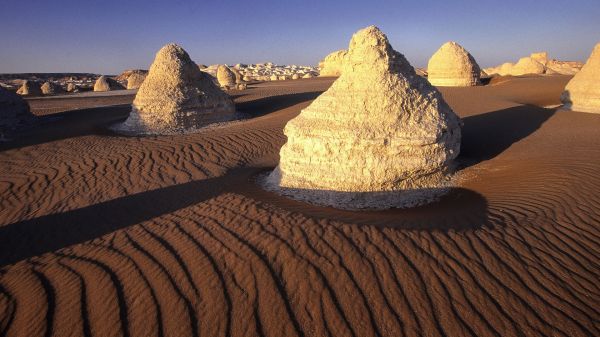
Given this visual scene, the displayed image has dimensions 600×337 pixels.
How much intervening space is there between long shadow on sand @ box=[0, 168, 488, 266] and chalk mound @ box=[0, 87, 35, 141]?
10.0 meters

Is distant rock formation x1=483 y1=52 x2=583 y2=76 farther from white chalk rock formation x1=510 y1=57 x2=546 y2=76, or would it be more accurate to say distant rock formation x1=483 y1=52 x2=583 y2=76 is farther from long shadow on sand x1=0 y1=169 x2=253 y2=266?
long shadow on sand x1=0 y1=169 x2=253 y2=266

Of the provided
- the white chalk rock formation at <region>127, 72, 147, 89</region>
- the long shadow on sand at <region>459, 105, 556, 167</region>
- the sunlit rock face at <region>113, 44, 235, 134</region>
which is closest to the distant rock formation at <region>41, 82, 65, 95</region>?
the white chalk rock formation at <region>127, 72, 147, 89</region>

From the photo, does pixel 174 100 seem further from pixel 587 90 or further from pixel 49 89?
pixel 49 89

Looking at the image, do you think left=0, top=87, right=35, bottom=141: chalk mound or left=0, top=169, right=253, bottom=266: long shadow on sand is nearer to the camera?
left=0, top=169, right=253, bottom=266: long shadow on sand

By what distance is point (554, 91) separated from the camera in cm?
1805

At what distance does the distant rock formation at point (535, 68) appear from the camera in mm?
33656

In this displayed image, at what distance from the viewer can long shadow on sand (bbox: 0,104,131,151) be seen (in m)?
11.9

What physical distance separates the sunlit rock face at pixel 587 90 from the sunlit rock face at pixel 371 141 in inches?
318

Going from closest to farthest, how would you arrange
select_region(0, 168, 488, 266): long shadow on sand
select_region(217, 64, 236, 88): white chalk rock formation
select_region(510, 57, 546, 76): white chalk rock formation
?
1. select_region(0, 168, 488, 266): long shadow on sand
2. select_region(510, 57, 546, 76): white chalk rock formation
3. select_region(217, 64, 236, 88): white chalk rock formation

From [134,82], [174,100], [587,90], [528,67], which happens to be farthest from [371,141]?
[134,82]

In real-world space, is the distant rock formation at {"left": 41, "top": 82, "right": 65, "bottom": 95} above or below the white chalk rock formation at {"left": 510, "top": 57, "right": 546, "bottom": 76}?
below

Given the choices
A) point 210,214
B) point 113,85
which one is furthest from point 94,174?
point 113,85

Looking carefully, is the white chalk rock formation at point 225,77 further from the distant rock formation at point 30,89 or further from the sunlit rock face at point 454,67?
the sunlit rock face at point 454,67

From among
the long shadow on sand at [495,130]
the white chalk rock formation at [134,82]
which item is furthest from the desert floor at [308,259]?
the white chalk rock formation at [134,82]
